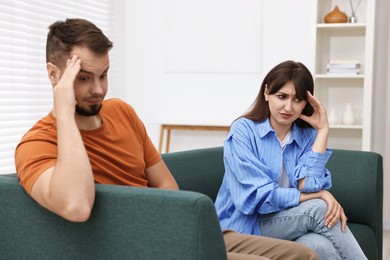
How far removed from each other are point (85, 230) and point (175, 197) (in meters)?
0.29

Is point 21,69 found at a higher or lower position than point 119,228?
higher

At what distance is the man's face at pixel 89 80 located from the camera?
5.70 feet

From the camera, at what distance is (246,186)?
7.51ft

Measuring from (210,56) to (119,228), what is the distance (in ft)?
11.8

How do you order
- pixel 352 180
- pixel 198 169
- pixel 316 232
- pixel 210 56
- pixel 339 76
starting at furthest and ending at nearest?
A: pixel 210 56, pixel 339 76, pixel 352 180, pixel 198 169, pixel 316 232

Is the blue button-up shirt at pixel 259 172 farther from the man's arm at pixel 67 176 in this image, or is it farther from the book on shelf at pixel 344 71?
the book on shelf at pixel 344 71

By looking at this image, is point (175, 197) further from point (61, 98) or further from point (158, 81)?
point (158, 81)

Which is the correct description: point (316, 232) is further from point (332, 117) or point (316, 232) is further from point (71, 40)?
point (332, 117)

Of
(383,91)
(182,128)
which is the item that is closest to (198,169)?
(182,128)

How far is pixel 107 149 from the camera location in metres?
1.92

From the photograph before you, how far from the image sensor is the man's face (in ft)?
5.70

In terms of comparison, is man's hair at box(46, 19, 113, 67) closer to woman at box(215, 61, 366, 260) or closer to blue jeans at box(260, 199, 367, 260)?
woman at box(215, 61, 366, 260)

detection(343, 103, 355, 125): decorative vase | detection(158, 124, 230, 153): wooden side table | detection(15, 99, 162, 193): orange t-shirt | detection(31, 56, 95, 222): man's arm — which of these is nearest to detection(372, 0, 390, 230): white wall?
detection(343, 103, 355, 125): decorative vase

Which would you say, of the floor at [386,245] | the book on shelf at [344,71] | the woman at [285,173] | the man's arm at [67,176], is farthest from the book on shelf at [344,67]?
the man's arm at [67,176]
